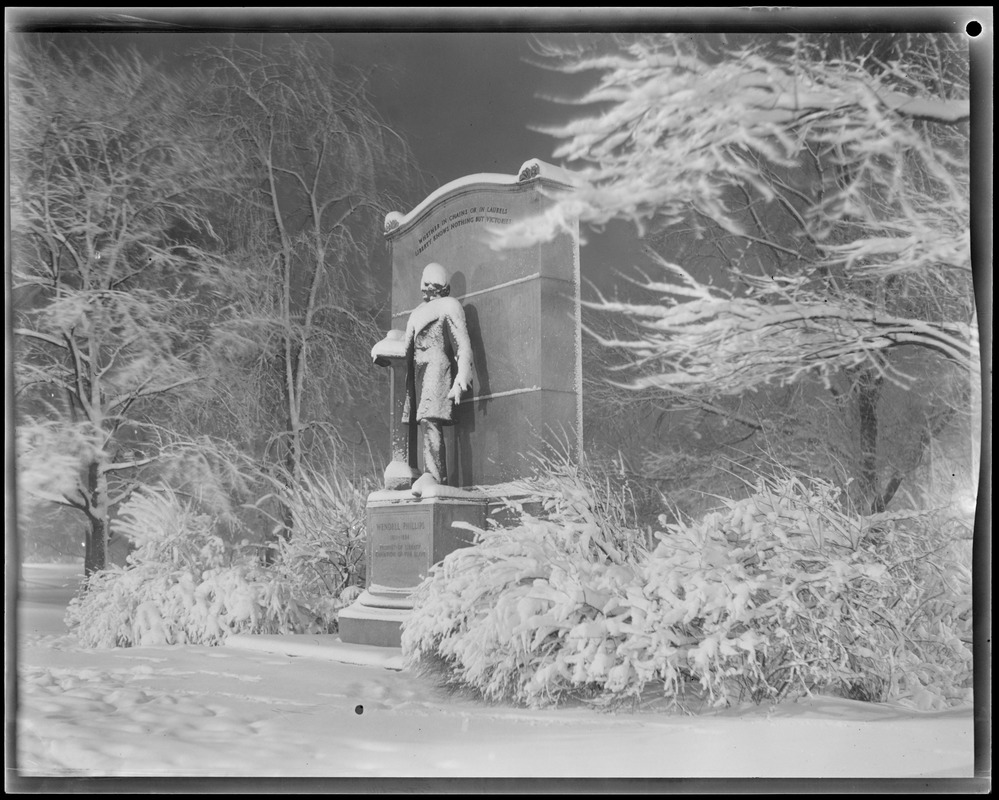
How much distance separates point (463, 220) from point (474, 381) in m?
1.42

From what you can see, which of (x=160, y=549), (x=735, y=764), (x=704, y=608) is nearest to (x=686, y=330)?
(x=704, y=608)

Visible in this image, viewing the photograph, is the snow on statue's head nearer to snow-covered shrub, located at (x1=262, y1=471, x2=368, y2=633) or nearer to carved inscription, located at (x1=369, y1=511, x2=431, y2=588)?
carved inscription, located at (x1=369, y1=511, x2=431, y2=588)

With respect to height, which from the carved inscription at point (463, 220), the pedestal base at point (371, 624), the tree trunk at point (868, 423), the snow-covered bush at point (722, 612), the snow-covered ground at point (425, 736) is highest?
the carved inscription at point (463, 220)

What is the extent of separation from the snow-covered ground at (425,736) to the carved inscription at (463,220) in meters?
3.76

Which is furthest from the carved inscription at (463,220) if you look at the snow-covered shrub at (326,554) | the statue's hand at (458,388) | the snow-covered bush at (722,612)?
the snow-covered shrub at (326,554)

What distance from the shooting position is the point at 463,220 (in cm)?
835

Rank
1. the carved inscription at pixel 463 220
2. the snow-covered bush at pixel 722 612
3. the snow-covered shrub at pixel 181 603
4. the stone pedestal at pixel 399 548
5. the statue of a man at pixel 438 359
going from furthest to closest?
1. the snow-covered shrub at pixel 181 603
2. the carved inscription at pixel 463 220
3. the statue of a man at pixel 438 359
4. the stone pedestal at pixel 399 548
5. the snow-covered bush at pixel 722 612

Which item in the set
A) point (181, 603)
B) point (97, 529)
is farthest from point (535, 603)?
point (97, 529)

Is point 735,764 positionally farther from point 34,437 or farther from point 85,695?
point 34,437

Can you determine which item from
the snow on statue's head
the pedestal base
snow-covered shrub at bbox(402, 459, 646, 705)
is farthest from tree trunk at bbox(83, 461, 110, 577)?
snow-covered shrub at bbox(402, 459, 646, 705)

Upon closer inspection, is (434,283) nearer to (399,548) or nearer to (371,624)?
(399,548)

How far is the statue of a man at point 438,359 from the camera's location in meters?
7.88

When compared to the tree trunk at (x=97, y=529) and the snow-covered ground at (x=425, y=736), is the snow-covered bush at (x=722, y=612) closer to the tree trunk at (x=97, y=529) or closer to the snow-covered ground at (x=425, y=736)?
the snow-covered ground at (x=425, y=736)

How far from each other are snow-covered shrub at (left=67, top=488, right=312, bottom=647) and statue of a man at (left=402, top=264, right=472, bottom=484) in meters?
2.25
